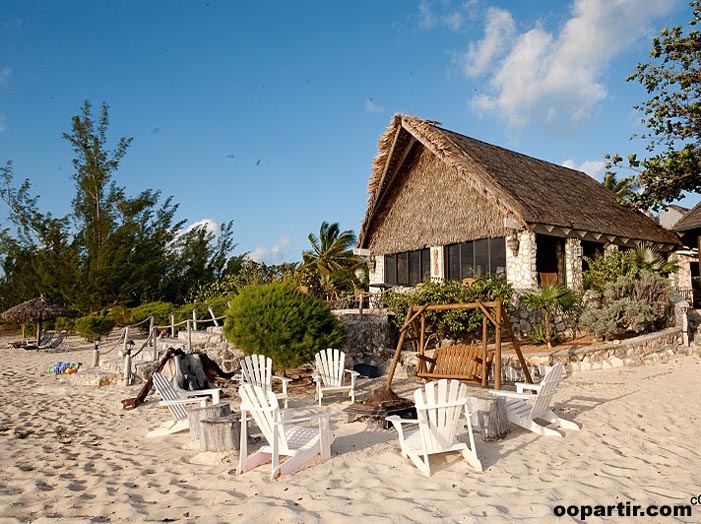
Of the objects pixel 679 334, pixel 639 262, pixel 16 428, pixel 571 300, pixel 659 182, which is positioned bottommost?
pixel 16 428

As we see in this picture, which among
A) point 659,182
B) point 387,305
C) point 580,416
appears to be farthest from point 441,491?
point 659,182

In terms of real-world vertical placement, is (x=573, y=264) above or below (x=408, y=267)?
below

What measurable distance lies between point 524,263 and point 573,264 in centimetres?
180

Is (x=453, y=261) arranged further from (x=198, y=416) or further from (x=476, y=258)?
(x=198, y=416)

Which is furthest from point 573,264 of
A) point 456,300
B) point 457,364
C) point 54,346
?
point 54,346

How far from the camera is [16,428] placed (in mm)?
6379

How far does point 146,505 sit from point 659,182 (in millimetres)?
16770

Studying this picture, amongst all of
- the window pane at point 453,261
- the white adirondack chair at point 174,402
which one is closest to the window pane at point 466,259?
the window pane at point 453,261

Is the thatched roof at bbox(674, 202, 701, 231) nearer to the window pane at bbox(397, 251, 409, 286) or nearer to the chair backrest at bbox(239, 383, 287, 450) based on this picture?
the window pane at bbox(397, 251, 409, 286)

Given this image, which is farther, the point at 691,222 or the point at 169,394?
the point at 691,222

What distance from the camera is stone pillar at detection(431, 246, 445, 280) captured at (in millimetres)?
15523

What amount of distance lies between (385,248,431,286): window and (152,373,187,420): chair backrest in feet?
33.9

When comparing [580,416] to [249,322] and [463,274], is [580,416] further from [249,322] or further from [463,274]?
[463,274]

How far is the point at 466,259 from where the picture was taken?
48.6 feet
